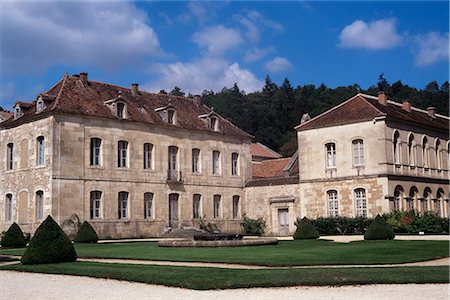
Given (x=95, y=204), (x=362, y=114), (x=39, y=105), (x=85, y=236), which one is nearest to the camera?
(x=85, y=236)

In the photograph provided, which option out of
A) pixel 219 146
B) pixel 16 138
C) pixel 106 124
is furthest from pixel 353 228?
pixel 16 138

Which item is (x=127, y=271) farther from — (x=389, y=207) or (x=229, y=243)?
(x=389, y=207)

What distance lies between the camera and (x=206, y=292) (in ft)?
31.1

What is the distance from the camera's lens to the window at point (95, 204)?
30013 mm

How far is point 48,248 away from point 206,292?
6.55 meters

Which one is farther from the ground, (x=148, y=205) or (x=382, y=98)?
(x=382, y=98)

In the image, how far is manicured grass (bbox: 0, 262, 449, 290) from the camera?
10062mm

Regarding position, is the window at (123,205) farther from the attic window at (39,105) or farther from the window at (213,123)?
the window at (213,123)

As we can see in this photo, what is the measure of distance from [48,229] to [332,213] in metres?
19.1

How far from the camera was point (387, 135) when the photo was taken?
30141 mm

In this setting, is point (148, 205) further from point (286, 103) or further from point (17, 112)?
point (286, 103)

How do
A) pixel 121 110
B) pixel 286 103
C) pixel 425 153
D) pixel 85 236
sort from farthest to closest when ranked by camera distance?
pixel 286 103, pixel 425 153, pixel 121 110, pixel 85 236

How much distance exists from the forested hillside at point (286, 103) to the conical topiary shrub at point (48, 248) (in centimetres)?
5190

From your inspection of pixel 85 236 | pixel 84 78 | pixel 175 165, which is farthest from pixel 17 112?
pixel 85 236
